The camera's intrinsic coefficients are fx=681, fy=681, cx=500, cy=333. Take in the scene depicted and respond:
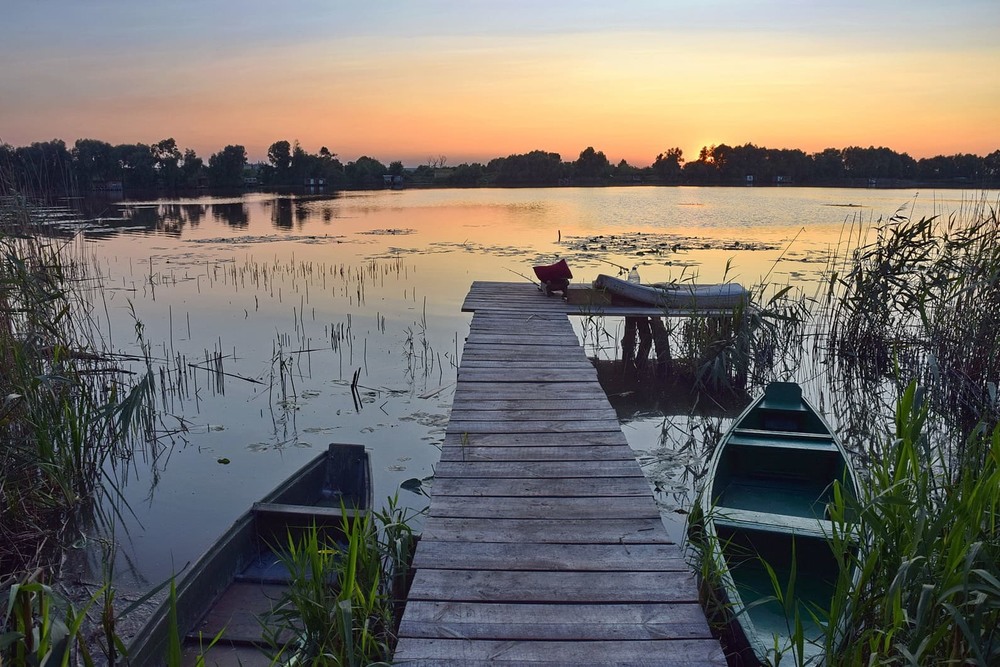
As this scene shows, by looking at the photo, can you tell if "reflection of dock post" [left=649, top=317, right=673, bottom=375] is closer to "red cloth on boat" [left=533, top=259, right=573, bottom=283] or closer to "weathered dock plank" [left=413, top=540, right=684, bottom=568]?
"red cloth on boat" [left=533, top=259, right=573, bottom=283]

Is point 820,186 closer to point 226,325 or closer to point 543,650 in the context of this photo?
point 226,325

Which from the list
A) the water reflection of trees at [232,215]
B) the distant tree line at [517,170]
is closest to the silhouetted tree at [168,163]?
the distant tree line at [517,170]

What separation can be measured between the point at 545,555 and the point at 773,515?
120 centimetres

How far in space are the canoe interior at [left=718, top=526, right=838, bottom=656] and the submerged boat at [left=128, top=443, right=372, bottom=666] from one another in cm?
194

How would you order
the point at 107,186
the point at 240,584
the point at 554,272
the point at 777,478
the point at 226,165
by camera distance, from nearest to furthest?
the point at 240,584, the point at 777,478, the point at 554,272, the point at 107,186, the point at 226,165

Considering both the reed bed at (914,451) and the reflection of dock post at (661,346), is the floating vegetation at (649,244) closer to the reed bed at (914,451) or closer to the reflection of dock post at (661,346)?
the reed bed at (914,451)

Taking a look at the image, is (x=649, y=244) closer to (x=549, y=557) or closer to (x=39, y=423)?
(x=39, y=423)

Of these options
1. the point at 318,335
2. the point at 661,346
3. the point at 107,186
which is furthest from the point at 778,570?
the point at 107,186

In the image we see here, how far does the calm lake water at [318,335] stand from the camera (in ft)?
18.1

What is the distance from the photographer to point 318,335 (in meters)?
9.80

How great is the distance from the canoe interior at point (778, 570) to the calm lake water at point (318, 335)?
110 cm

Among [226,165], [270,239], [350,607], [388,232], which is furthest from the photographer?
[226,165]

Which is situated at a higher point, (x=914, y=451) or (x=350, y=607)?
(x=914, y=451)

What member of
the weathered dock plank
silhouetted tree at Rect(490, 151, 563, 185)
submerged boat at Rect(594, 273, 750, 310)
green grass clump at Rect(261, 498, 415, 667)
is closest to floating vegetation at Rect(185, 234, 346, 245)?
submerged boat at Rect(594, 273, 750, 310)
